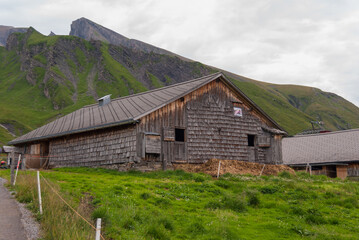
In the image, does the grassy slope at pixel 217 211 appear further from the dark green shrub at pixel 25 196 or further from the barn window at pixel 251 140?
the barn window at pixel 251 140

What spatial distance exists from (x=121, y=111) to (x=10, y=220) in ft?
51.9

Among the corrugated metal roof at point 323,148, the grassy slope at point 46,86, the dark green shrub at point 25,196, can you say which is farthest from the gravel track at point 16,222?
the grassy slope at point 46,86

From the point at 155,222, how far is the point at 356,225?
6673 millimetres

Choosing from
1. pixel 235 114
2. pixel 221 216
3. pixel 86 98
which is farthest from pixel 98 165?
pixel 86 98

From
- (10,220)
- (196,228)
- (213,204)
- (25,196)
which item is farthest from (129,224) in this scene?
(25,196)

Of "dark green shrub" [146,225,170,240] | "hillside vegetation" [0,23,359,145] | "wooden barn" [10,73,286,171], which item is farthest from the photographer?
"hillside vegetation" [0,23,359,145]

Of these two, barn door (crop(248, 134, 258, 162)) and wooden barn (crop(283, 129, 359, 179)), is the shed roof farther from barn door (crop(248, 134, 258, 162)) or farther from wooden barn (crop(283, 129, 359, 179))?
wooden barn (crop(283, 129, 359, 179))

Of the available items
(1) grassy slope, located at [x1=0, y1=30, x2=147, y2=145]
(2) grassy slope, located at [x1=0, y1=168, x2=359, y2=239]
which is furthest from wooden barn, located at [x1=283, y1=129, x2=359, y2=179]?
(1) grassy slope, located at [x1=0, y1=30, x2=147, y2=145]

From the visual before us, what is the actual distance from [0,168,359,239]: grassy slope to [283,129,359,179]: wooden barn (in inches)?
781

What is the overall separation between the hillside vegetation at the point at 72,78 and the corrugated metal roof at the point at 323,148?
7866 cm

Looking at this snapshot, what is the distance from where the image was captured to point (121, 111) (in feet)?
84.1

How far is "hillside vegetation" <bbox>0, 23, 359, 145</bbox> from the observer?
5054 inches

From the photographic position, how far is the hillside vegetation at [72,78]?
5054 inches

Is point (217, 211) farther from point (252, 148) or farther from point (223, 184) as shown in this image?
point (252, 148)
